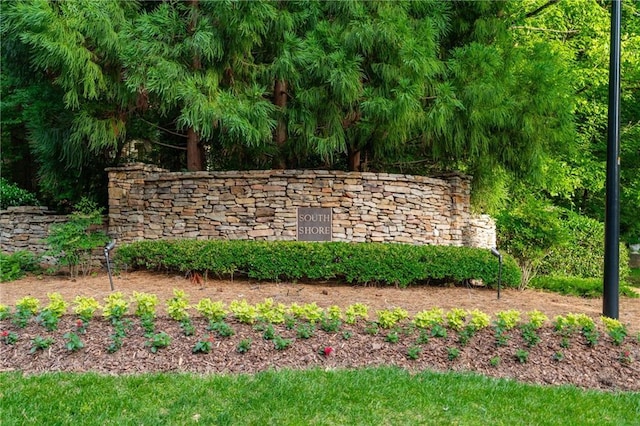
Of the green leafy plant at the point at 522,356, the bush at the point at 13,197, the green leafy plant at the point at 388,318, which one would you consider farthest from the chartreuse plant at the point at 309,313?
the bush at the point at 13,197

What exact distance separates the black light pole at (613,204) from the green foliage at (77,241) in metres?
7.46

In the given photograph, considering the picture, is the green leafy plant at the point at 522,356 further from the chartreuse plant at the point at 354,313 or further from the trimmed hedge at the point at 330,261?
the trimmed hedge at the point at 330,261

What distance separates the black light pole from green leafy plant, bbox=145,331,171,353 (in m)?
4.37

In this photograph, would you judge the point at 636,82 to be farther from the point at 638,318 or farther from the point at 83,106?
the point at 83,106

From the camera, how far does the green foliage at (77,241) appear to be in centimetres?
785

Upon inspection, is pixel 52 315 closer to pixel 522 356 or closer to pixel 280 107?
pixel 522 356

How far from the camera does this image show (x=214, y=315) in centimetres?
428

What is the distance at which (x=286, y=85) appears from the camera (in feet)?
27.7

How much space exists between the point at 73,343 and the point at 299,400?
192 cm

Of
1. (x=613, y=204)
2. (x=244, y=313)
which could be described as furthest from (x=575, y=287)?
(x=244, y=313)

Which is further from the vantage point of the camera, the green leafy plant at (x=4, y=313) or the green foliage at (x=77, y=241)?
the green foliage at (x=77, y=241)

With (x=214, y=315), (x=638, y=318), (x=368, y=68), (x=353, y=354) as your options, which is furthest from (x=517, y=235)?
(x=214, y=315)

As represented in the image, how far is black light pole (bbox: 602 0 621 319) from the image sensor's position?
193 inches

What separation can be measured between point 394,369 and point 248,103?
4.99m
